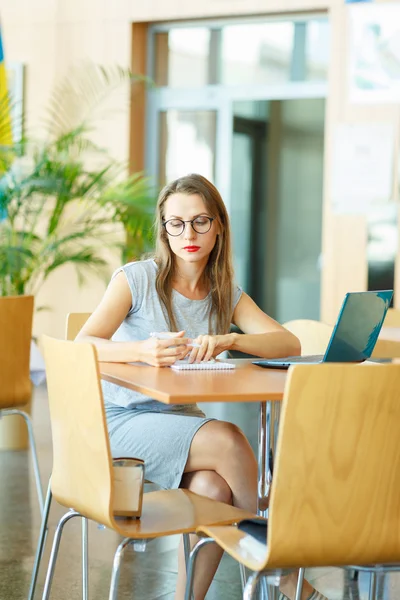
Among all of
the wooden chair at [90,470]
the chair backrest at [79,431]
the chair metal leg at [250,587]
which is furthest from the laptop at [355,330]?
the chair metal leg at [250,587]

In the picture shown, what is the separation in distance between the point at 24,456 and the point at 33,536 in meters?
1.41

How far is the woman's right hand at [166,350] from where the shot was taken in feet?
8.07

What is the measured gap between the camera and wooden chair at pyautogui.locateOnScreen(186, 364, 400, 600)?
5.78ft

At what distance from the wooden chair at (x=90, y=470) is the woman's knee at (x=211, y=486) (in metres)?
0.06

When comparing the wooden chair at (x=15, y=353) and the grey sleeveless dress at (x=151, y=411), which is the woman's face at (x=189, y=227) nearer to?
the grey sleeveless dress at (x=151, y=411)

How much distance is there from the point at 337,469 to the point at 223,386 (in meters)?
0.40

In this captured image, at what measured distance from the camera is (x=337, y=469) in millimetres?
1810

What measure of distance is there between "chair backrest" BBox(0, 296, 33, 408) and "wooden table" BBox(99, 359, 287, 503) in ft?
4.04

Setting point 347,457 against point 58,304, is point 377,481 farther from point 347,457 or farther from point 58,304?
point 58,304

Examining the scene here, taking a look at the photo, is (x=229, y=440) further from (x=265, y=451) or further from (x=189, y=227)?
(x=189, y=227)

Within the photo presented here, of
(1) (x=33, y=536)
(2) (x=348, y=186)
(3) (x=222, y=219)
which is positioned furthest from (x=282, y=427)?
(2) (x=348, y=186)

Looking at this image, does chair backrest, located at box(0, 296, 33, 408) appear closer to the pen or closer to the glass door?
the pen

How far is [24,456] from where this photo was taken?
16.5ft

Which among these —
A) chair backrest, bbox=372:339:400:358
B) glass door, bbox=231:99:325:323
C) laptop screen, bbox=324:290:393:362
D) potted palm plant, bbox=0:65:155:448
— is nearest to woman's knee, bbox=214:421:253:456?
laptop screen, bbox=324:290:393:362
